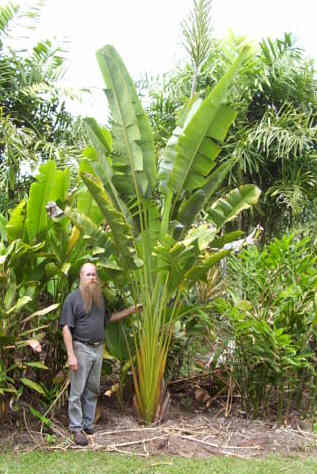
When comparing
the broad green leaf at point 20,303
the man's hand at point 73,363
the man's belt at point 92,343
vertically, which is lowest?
the man's hand at point 73,363

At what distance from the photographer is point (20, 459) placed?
480cm

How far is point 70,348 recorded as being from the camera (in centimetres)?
520

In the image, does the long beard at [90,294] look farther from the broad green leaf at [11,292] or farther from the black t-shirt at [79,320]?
the broad green leaf at [11,292]

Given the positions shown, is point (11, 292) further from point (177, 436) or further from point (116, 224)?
point (177, 436)

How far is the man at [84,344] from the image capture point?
207 inches

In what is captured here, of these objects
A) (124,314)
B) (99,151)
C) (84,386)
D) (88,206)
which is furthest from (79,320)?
(99,151)

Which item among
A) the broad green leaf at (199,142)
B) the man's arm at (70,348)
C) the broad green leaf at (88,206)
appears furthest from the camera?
the broad green leaf at (88,206)

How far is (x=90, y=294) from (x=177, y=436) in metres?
1.62

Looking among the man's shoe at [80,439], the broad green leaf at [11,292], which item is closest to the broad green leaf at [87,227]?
the broad green leaf at [11,292]

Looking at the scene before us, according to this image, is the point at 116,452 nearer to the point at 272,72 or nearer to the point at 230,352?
the point at 230,352

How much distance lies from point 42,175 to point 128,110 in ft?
3.69

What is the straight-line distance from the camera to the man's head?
5.31m

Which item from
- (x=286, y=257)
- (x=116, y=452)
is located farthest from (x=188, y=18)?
(x=116, y=452)

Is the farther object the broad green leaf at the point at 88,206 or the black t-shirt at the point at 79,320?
the broad green leaf at the point at 88,206
